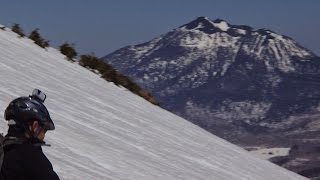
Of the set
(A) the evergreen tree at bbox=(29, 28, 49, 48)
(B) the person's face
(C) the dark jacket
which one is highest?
(A) the evergreen tree at bbox=(29, 28, 49, 48)

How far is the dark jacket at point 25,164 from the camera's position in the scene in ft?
11.1

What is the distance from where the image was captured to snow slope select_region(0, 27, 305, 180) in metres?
7.68

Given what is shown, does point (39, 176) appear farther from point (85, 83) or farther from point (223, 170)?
point (85, 83)

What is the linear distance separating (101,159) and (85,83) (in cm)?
626

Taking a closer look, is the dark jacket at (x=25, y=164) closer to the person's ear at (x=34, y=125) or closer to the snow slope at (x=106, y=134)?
the person's ear at (x=34, y=125)

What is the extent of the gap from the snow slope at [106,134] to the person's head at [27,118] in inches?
103

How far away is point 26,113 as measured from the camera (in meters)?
3.51

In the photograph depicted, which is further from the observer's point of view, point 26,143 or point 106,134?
point 106,134

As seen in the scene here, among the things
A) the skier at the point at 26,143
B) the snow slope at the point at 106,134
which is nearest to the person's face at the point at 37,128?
the skier at the point at 26,143

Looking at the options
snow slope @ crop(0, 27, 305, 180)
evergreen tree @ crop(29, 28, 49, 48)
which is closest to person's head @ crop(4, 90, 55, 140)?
snow slope @ crop(0, 27, 305, 180)

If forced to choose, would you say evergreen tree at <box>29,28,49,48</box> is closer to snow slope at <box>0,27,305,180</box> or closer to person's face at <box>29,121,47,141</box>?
snow slope at <box>0,27,305,180</box>

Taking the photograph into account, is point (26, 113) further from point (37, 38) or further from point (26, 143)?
point (37, 38)

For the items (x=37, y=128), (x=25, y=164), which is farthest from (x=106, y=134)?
(x=25, y=164)

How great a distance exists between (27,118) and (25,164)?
25 cm
